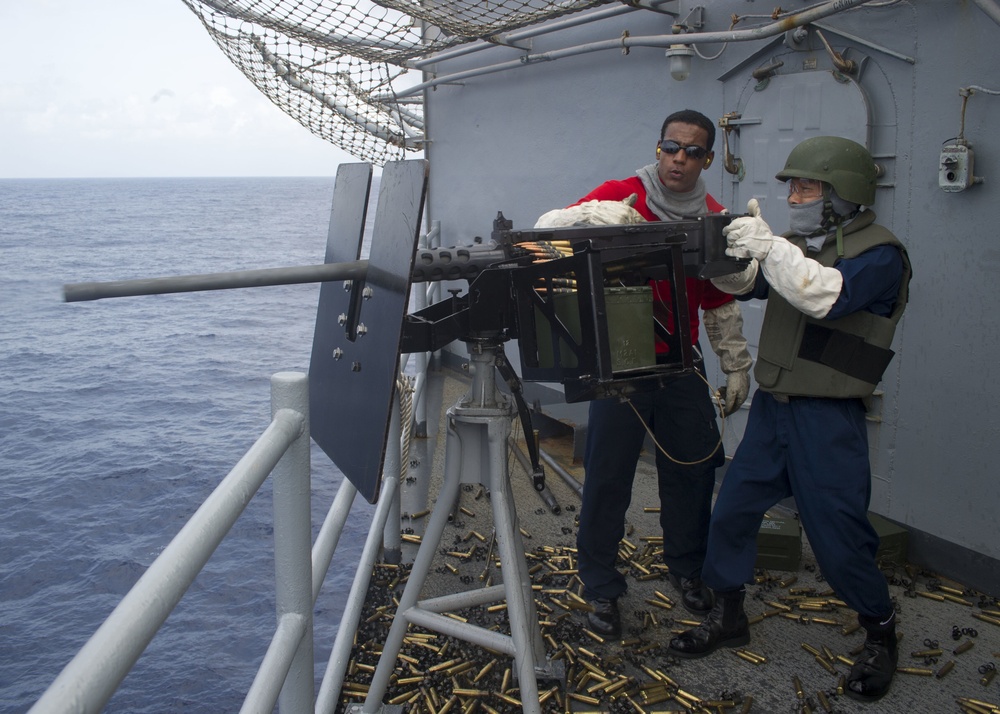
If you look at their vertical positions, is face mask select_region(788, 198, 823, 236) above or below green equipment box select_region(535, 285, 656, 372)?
above

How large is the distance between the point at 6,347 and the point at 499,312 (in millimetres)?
16789

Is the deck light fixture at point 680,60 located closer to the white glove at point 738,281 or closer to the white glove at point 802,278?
the white glove at point 738,281

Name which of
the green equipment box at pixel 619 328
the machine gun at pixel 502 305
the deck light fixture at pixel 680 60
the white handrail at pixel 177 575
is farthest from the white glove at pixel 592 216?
the deck light fixture at pixel 680 60

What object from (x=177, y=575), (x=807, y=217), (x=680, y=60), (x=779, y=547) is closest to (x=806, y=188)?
(x=807, y=217)

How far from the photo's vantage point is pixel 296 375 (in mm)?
2006

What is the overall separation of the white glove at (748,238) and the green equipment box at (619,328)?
433 millimetres

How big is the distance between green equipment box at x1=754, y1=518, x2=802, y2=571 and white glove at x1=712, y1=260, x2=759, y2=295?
156cm

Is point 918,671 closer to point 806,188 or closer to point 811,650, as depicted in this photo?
point 811,650

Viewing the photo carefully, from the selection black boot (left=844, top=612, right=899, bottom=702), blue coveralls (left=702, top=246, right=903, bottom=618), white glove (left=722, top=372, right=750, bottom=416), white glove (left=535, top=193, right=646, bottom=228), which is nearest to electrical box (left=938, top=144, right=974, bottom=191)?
blue coveralls (left=702, top=246, right=903, bottom=618)

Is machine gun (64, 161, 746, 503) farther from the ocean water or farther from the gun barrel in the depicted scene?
the ocean water

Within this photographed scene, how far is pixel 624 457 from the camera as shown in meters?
3.74

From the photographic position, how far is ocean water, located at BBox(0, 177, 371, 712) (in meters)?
5.37

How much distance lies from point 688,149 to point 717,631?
6.35ft

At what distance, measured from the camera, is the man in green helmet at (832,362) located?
3160 mm
